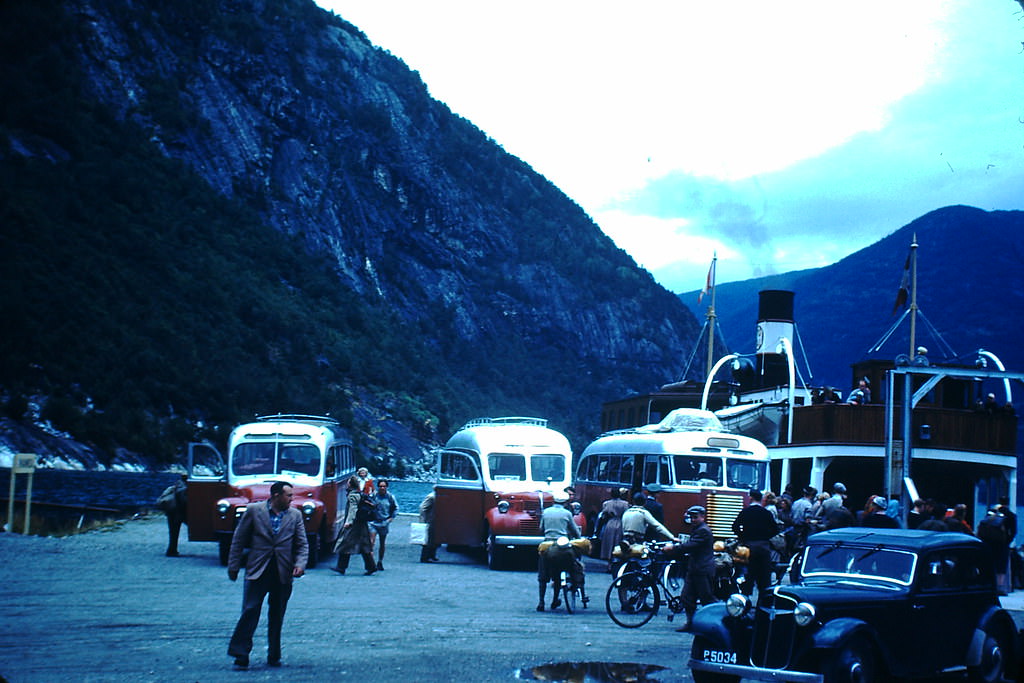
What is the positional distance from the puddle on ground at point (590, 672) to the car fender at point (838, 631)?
1870 millimetres

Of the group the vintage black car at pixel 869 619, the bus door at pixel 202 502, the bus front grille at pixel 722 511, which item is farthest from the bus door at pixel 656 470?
the vintage black car at pixel 869 619

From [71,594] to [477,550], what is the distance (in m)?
15.0

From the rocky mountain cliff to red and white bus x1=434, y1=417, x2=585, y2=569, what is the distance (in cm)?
5369

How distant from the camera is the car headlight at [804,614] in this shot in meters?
10.5

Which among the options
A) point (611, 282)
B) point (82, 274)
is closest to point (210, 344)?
point (82, 274)

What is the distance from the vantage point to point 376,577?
22.7 metres

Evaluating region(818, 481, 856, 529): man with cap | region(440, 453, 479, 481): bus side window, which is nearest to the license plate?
region(818, 481, 856, 529): man with cap

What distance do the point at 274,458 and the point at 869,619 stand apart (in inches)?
654

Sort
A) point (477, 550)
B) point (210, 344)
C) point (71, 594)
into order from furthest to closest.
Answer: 1. point (210, 344)
2. point (477, 550)
3. point (71, 594)

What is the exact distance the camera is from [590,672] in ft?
38.7

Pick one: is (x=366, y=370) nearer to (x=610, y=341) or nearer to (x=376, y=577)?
(x=610, y=341)

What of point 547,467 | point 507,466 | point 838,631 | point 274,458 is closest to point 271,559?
point 838,631

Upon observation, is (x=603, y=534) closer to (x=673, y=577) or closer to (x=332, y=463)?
(x=673, y=577)

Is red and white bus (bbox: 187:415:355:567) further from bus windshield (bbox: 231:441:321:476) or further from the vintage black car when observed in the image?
the vintage black car
